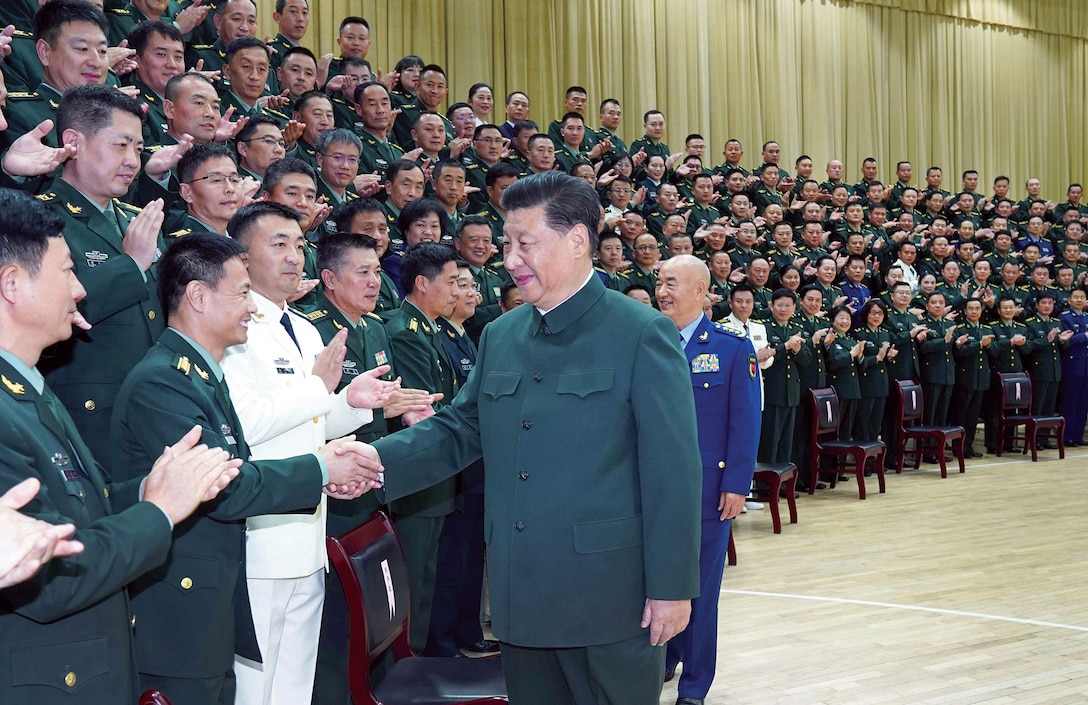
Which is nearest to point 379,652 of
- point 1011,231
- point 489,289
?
point 489,289

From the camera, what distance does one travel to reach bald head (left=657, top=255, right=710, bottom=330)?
3502mm

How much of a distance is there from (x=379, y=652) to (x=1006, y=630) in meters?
2.82

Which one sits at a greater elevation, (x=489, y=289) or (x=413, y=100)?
(x=413, y=100)

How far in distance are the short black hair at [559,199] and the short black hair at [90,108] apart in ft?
4.49

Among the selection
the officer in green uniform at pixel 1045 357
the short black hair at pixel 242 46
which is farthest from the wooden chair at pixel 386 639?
the officer in green uniform at pixel 1045 357

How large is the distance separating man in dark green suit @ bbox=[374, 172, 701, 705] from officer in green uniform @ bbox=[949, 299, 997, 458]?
7.93 meters

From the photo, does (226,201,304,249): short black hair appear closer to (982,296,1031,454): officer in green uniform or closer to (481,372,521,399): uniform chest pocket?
(481,372,521,399): uniform chest pocket

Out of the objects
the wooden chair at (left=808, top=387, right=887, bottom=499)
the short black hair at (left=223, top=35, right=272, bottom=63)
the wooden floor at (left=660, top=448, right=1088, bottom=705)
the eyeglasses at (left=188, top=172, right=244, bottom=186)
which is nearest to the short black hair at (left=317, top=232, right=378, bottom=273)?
the eyeglasses at (left=188, top=172, right=244, bottom=186)

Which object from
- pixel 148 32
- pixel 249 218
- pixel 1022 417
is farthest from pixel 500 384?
pixel 1022 417

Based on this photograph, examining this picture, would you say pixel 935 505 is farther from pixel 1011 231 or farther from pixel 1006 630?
pixel 1011 231

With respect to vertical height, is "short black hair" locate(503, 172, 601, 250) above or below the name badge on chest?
above

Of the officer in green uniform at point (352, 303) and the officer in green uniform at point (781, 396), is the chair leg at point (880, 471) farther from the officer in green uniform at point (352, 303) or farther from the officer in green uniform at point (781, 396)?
the officer in green uniform at point (352, 303)

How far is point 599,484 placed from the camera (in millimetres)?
1956

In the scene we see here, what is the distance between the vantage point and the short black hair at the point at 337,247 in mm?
3287
